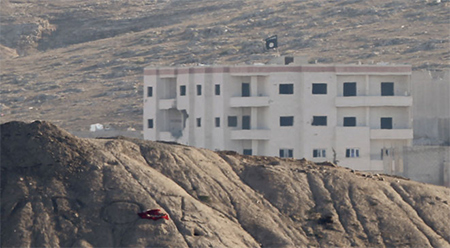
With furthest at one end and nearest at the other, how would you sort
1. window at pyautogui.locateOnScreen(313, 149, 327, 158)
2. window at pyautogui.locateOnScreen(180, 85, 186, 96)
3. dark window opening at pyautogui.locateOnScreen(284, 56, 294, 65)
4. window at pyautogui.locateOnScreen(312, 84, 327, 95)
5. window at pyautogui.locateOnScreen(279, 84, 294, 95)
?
window at pyautogui.locateOnScreen(180, 85, 186, 96) → dark window opening at pyautogui.locateOnScreen(284, 56, 294, 65) → window at pyautogui.locateOnScreen(279, 84, 294, 95) → window at pyautogui.locateOnScreen(312, 84, 327, 95) → window at pyautogui.locateOnScreen(313, 149, 327, 158)

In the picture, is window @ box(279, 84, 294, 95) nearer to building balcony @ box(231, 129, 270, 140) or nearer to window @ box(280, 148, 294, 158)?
building balcony @ box(231, 129, 270, 140)

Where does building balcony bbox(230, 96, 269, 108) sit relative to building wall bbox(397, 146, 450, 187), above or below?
above

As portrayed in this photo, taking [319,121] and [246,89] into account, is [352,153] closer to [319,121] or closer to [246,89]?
[319,121]

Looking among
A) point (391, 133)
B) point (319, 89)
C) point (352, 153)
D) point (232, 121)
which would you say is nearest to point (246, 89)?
point (232, 121)

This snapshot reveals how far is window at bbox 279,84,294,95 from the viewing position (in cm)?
7281

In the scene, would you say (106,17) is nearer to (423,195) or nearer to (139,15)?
(139,15)

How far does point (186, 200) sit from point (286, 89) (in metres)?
37.3

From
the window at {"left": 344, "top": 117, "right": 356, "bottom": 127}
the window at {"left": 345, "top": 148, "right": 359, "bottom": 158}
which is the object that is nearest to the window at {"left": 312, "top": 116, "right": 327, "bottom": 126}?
the window at {"left": 344, "top": 117, "right": 356, "bottom": 127}

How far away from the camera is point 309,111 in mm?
72688

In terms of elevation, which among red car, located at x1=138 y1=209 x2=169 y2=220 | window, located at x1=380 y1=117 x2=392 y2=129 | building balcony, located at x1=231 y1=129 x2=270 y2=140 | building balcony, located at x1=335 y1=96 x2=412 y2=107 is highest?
building balcony, located at x1=335 y1=96 x2=412 y2=107

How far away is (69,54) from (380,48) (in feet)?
119

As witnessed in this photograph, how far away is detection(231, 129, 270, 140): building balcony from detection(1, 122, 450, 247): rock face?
30966 mm

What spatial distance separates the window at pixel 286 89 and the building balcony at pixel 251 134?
7.41 feet

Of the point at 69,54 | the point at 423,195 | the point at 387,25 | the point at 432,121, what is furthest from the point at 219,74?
the point at 69,54
